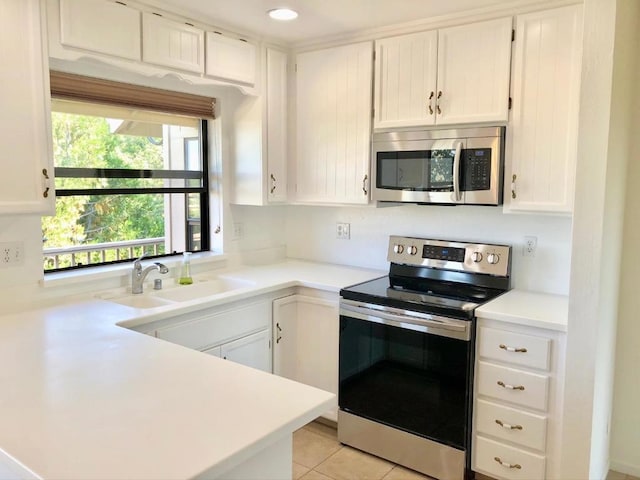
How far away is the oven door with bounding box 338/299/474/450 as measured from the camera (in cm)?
249

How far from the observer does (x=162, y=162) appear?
3.19 m

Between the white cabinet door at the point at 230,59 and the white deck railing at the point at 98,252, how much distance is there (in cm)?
108

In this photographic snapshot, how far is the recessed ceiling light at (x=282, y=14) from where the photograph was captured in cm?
267

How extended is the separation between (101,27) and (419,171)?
1.69 meters

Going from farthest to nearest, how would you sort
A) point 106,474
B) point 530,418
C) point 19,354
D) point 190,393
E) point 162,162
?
point 162,162
point 530,418
point 19,354
point 190,393
point 106,474

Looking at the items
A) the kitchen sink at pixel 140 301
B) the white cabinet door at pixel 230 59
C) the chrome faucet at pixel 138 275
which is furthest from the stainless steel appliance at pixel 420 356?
the white cabinet door at pixel 230 59

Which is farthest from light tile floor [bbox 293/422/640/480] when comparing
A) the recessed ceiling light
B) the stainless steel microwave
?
the recessed ceiling light

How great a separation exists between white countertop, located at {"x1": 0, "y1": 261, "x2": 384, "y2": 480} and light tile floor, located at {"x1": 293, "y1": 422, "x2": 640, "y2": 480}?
127cm

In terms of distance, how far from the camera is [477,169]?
2.64m

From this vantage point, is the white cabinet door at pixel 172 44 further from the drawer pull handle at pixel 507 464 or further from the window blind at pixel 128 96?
the drawer pull handle at pixel 507 464

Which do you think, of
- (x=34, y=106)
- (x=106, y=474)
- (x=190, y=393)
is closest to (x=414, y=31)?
(x=34, y=106)

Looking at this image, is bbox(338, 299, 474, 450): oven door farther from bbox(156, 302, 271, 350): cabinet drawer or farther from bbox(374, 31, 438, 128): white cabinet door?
bbox(374, 31, 438, 128): white cabinet door

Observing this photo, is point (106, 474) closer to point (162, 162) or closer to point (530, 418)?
point (530, 418)

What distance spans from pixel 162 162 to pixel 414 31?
1.64 meters
